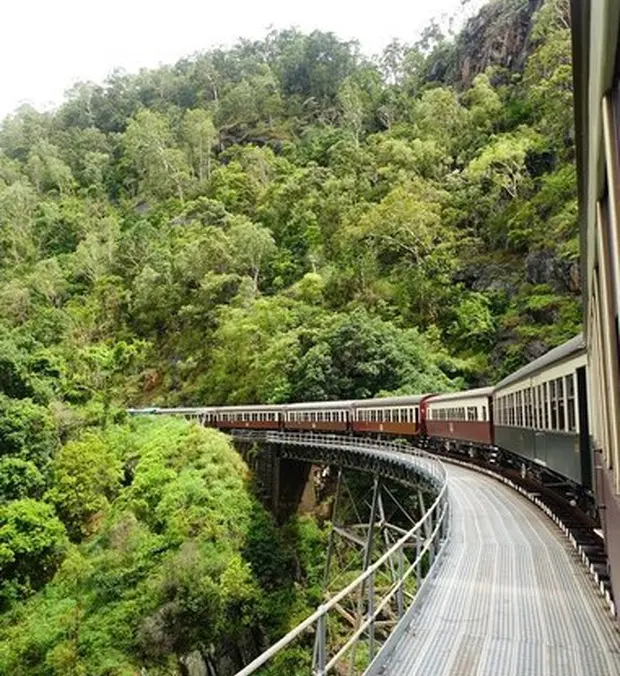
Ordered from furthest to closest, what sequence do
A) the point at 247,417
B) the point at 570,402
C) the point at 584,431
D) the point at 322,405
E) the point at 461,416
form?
the point at 247,417, the point at 322,405, the point at 461,416, the point at 570,402, the point at 584,431

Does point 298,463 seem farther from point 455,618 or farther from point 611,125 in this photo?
point 611,125

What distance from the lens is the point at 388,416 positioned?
88.6 feet

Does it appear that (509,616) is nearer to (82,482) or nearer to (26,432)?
(82,482)

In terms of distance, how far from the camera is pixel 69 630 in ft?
65.4

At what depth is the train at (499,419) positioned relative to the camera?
374 inches

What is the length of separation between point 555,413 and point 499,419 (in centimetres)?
769

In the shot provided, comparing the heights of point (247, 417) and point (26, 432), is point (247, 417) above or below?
above

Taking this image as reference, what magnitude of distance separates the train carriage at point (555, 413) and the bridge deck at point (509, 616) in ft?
4.20

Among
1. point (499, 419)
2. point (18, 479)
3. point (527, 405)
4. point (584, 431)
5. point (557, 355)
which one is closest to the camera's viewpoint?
point (584, 431)

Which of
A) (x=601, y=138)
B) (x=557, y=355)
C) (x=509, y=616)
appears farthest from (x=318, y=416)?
(x=601, y=138)

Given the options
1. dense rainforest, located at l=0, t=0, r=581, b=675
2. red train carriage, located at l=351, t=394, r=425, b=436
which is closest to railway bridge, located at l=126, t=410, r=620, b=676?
red train carriage, located at l=351, t=394, r=425, b=436

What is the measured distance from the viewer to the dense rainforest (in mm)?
21953

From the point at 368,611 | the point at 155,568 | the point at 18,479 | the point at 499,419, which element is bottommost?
the point at 155,568

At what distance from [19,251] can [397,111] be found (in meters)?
39.4
